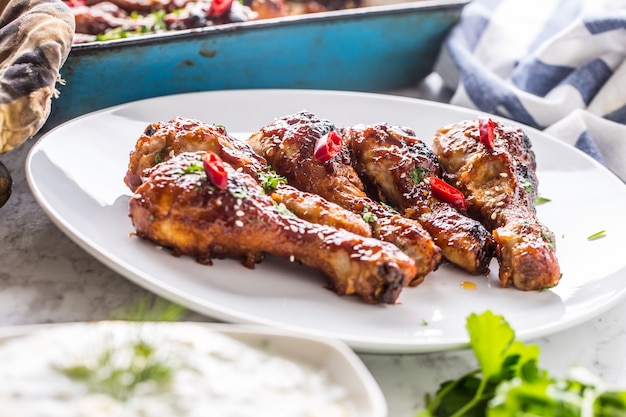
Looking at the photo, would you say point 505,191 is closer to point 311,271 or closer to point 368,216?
point 368,216

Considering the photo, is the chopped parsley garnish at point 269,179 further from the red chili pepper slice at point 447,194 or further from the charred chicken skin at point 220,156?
the red chili pepper slice at point 447,194

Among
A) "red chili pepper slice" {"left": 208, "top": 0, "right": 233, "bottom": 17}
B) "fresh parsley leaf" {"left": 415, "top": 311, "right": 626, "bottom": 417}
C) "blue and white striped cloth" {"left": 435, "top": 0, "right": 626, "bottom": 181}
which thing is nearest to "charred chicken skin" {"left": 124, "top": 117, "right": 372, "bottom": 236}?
"fresh parsley leaf" {"left": 415, "top": 311, "right": 626, "bottom": 417}

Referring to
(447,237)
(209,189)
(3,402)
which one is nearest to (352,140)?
(447,237)

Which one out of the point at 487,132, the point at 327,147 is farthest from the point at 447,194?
the point at 327,147

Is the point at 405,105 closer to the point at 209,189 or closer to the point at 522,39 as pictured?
the point at 522,39

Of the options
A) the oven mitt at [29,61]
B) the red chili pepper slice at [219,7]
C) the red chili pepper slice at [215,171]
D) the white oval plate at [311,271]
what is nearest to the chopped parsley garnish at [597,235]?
the white oval plate at [311,271]

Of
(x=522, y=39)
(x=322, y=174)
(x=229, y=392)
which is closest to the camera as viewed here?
(x=229, y=392)

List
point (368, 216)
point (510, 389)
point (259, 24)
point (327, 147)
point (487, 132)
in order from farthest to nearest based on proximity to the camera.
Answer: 1. point (259, 24)
2. point (487, 132)
3. point (327, 147)
4. point (368, 216)
5. point (510, 389)
